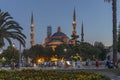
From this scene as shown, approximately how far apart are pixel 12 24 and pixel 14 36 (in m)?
1.43

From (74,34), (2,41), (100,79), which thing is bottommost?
(100,79)

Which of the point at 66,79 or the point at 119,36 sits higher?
the point at 119,36

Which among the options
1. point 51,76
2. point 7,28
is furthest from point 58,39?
point 51,76

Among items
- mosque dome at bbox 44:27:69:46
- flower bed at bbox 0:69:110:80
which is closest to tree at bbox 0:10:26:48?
flower bed at bbox 0:69:110:80

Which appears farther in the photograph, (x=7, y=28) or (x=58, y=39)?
(x=58, y=39)

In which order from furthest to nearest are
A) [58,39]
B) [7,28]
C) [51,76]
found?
[58,39] < [7,28] < [51,76]

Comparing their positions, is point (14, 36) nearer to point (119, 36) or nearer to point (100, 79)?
point (119, 36)

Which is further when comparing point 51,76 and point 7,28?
point 7,28

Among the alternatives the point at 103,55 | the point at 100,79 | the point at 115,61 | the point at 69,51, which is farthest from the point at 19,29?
the point at 103,55

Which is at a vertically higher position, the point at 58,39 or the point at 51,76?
the point at 58,39

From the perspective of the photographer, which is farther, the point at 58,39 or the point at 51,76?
the point at 58,39

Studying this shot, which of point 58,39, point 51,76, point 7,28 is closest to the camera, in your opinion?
point 51,76

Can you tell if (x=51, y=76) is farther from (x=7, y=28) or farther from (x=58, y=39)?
(x=58, y=39)

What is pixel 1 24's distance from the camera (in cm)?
4716
